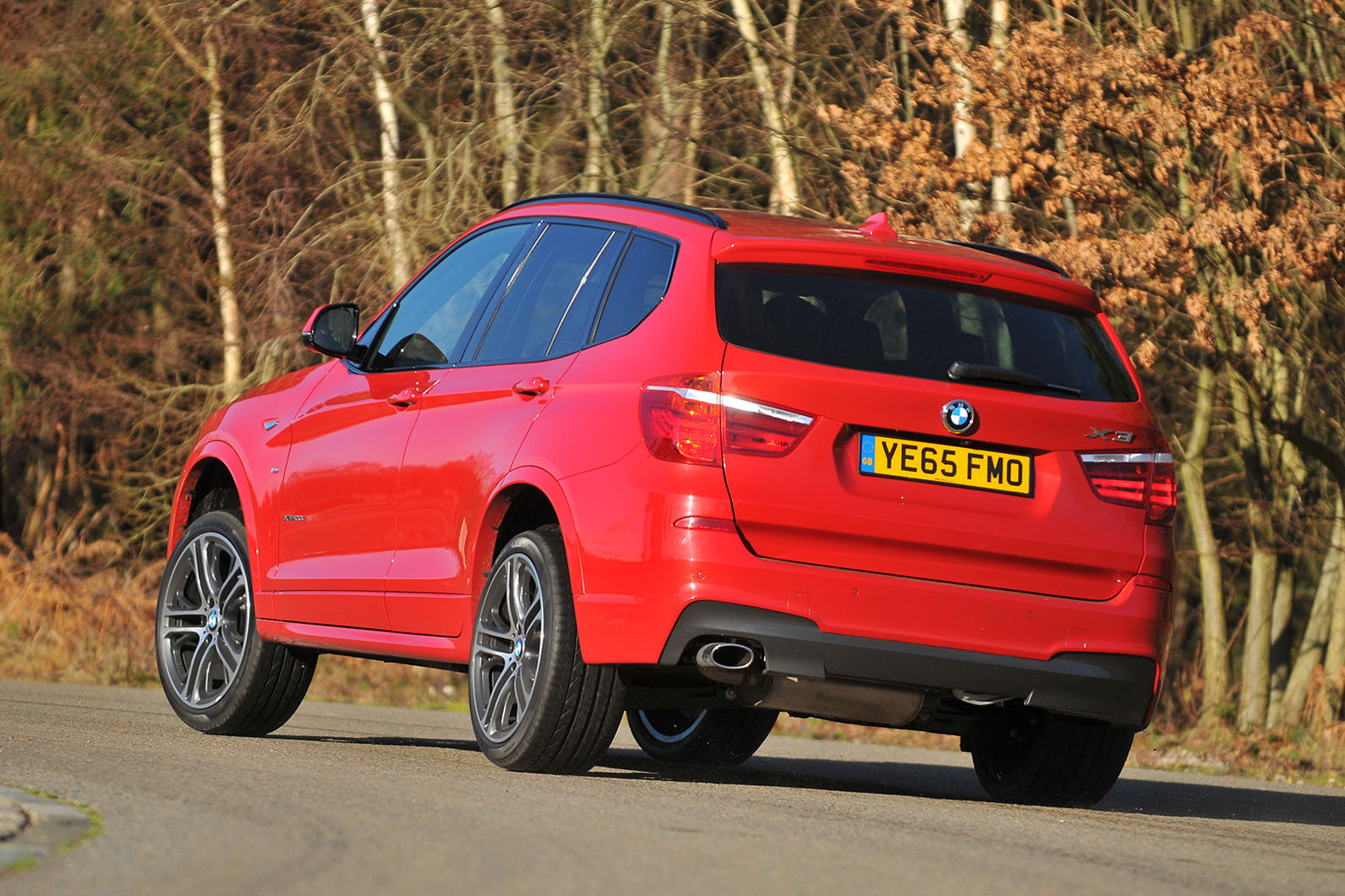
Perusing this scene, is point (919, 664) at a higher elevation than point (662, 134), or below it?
below

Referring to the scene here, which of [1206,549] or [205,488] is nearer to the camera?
[205,488]

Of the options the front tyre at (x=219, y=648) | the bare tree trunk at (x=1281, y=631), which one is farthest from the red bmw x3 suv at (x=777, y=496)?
the bare tree trunk at (x=1281, y=631)

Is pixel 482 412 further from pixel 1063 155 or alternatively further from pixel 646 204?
pixel 1063 155

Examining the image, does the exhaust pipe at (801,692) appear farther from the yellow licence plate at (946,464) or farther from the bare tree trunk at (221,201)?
the bare tree trunk at (221,201)

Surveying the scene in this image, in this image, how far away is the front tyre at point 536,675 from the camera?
6.63m

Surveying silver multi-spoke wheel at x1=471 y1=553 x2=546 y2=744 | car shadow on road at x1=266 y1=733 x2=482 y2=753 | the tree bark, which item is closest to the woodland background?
the tree bark

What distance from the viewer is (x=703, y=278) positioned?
6559 millimetres

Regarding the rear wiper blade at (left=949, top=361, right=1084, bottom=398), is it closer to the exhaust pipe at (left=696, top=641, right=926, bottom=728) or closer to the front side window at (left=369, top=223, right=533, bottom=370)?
the exhaust pipe at (left=696, top=641, right=926, bottom=728)

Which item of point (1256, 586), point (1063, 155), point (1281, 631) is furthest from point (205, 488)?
point (1281, 631)

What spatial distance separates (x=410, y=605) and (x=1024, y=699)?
2374 mm

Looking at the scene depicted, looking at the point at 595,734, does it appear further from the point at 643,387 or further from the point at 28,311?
the point at 28,311

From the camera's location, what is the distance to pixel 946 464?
641cm

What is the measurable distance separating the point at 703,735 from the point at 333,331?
8.14 ft

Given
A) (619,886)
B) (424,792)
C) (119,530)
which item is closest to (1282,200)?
(424,792)
